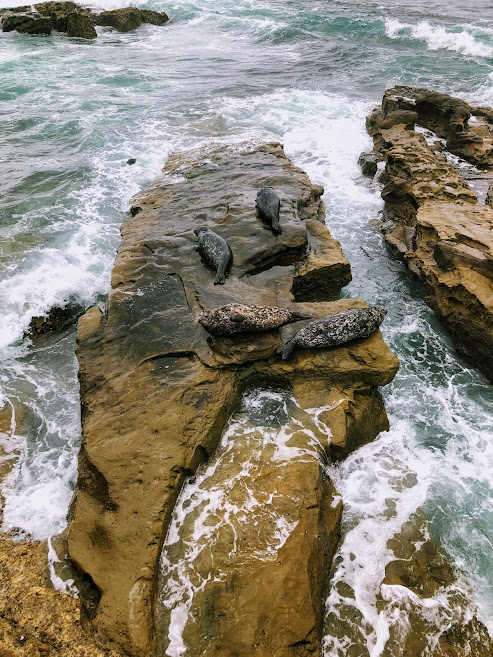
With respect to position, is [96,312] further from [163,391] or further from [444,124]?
[444,124]

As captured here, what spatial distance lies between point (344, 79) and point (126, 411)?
19397 millimetres

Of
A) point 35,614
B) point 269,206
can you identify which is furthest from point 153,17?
point 35,614

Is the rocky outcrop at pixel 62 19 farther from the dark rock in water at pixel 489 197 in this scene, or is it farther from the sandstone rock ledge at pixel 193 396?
the dark rock in water at pixel 489 197

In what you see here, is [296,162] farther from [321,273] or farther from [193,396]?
[193,396]

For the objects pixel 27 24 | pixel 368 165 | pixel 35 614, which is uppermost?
pixel 27 24

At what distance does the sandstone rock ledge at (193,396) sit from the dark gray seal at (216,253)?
6.0 inches

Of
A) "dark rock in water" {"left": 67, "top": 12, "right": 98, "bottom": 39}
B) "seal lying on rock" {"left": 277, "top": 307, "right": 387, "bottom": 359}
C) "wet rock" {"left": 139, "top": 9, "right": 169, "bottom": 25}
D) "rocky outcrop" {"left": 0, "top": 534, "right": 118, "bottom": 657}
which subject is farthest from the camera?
"wet rock" {"left": 139, "top": 9, "right": 169, "bottom": 25}

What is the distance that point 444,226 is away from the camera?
7.76 meters

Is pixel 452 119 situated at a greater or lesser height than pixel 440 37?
lesser

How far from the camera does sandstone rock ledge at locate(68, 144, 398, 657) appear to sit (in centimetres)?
359

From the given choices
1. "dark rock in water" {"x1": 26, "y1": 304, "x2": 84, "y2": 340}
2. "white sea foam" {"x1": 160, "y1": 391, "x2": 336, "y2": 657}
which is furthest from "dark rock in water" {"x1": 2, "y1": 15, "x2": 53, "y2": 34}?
"white sea foam" {"x1": 160, "y1": 391, "x2": 336, "y2": 657}

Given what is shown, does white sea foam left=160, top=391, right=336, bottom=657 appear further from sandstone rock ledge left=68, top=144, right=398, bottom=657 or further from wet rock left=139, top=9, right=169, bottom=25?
wet rock left=139, top=9, right=169, bottom=25

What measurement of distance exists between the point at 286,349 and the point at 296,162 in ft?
28.0

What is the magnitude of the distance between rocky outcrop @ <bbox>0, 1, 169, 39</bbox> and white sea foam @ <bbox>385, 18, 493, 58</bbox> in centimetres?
1702
